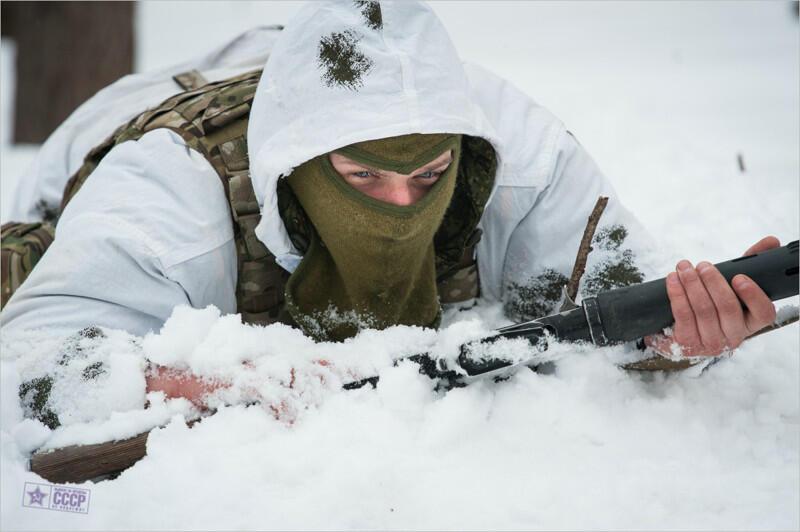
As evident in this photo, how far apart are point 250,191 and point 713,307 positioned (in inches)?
45.9

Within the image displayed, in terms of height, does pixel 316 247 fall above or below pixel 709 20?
below

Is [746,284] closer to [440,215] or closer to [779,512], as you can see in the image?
[779,512]

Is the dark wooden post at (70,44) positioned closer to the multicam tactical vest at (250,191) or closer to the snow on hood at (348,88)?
the multicam tactical vest at (250,191)

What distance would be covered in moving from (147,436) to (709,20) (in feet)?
10.5

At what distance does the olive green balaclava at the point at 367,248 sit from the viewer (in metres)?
1.74

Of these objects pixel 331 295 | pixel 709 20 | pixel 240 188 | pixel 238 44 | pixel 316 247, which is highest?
pixel 709 20

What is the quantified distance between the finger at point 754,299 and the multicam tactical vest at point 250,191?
834 millimetres

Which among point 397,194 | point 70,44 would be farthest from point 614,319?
point 70,44

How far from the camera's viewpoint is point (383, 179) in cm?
176

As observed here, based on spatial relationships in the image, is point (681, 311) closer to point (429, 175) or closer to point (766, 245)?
point (766, 245)

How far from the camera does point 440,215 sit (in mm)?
1843

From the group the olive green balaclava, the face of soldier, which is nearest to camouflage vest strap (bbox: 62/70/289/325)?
the olive green balaclava

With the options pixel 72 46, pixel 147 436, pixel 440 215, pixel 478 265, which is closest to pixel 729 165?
pixel 478 265

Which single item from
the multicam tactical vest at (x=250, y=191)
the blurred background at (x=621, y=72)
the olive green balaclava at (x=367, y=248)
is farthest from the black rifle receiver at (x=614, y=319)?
the blurred background at (x=621, y=72)
